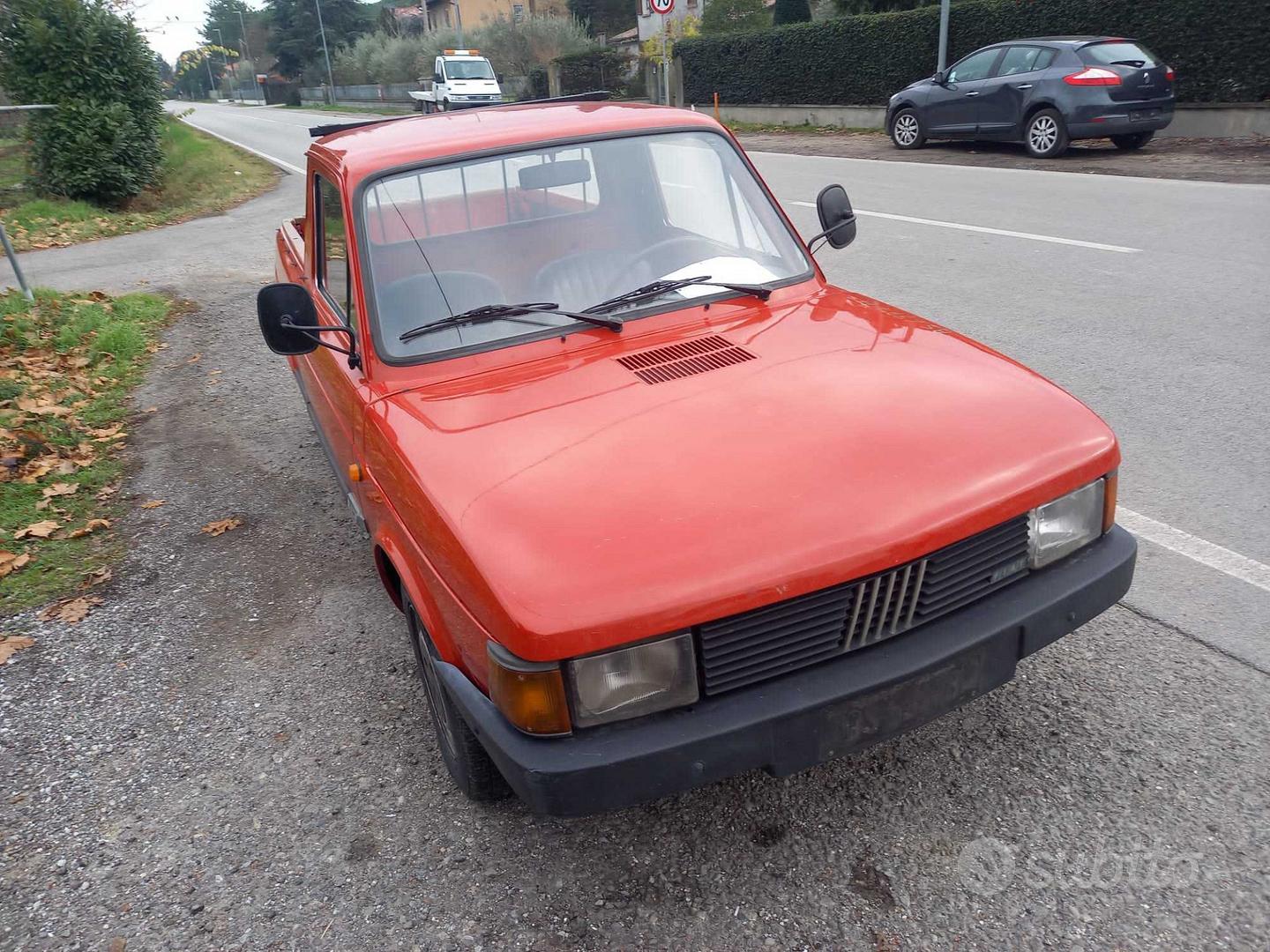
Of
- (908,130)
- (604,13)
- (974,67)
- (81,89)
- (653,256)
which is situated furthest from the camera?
(604,13)

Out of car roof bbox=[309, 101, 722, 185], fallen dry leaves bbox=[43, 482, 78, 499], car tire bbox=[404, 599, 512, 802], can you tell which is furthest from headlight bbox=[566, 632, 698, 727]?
fallen dry leaves bbox=[43, 482, 78, 499]

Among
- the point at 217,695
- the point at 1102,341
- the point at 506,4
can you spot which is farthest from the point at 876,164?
the point at 506,4

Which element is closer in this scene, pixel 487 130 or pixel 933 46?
pixel 487 130

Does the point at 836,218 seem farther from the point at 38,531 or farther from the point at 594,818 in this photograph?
the point at 38,531

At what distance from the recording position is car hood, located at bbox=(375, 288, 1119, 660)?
2004 millimetres

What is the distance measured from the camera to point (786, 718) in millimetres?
2072

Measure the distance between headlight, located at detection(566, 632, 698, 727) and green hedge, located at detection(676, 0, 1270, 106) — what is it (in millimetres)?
16866

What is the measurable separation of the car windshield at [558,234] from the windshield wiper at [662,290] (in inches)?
0.8

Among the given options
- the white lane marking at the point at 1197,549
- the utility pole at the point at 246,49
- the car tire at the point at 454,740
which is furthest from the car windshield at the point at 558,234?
the utility pole at the point at 246,49

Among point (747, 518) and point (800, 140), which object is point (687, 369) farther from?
point (800, 140)

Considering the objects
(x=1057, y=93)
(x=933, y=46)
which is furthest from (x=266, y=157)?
(x=1057, y=93)

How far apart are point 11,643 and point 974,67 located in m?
15.8

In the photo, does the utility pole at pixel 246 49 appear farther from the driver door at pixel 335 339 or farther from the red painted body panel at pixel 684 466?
the red painted body panel at pixel 684 466

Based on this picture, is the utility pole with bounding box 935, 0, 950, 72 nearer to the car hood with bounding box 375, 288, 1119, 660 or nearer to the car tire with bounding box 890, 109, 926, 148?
the car tire with bounding box 890, 109, 926, 148
